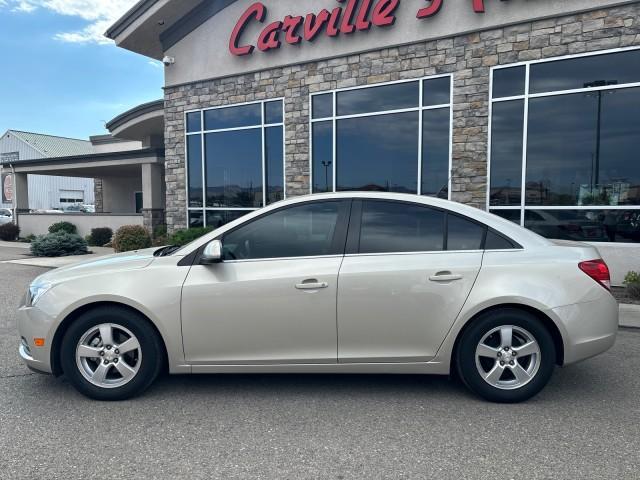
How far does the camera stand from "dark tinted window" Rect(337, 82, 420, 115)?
A: 33.3 ft

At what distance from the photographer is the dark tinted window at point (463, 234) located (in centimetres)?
375

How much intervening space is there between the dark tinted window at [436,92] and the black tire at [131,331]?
803 cm

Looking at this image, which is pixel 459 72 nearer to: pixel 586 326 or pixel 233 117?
pixel 233 117

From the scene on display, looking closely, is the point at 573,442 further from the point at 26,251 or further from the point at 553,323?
the point at 26,251

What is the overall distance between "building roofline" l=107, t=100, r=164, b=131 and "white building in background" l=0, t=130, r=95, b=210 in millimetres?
25533

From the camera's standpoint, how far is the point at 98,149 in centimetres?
2964

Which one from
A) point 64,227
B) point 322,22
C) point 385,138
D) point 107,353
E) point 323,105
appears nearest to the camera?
point 107,353

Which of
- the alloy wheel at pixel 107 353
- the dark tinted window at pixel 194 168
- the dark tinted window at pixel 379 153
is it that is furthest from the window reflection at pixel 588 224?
the dark tinted window at pixel 194 168

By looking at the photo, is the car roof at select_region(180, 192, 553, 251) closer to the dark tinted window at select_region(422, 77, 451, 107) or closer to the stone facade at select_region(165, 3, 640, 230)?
the stone facade at select_region(165, 3, 640, 230)

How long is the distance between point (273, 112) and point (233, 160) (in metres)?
1.75

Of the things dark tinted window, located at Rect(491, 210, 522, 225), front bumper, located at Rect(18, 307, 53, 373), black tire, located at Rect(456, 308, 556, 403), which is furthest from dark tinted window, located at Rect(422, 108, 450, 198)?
front bumper, located at Rect(18, 307, 53, 373)

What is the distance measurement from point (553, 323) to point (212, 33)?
38.6 ft

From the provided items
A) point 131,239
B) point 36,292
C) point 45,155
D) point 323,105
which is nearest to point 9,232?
point 131,239

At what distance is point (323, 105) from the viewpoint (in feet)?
36.8
